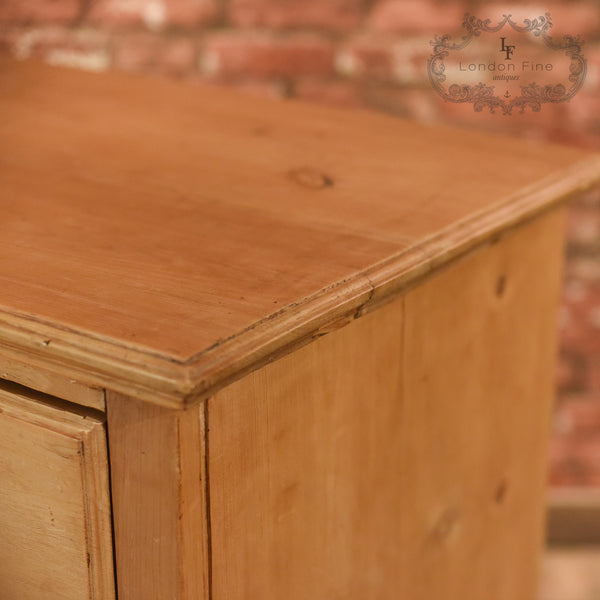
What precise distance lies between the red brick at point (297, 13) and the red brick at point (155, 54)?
8 cm

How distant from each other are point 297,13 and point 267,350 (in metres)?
0.87

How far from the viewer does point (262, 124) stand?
2.57 feet

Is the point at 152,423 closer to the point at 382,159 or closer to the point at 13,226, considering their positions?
the point at 13,226

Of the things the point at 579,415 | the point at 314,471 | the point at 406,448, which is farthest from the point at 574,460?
the point at 314,471

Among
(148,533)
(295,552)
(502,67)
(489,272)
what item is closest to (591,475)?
(502,67)

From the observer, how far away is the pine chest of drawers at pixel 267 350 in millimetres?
435

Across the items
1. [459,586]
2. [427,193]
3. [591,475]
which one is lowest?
[591,475]

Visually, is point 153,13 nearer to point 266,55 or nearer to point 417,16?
point 266,55

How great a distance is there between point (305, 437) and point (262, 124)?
35 centimetres

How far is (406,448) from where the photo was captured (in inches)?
24.4

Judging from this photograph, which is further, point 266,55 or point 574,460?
point 574,460

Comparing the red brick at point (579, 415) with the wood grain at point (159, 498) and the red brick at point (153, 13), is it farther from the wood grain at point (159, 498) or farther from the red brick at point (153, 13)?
the wood grain at point (159, 498)

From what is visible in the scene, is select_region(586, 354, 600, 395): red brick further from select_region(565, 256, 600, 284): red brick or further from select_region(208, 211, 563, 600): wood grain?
select_region(208, 211, 563, 600): wood grain

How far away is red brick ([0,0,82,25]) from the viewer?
1.25 m
